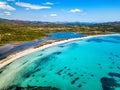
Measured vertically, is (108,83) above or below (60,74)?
above

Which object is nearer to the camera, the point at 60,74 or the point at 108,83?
the point at 108,83

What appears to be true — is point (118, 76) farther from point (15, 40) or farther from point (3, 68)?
point (15, 40)

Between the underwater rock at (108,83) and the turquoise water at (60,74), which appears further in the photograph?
the turquoise water at (60,74)

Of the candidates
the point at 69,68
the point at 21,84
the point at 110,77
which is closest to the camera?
the point at 21,84

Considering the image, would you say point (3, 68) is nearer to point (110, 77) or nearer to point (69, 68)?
point (69, 68)

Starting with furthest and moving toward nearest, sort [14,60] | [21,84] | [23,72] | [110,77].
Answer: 1. [14,60]
2. [23,72]
3. [110,77]
4. [21,84]

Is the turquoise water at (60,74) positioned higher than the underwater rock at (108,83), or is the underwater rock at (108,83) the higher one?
the underwater rock at (108,83)

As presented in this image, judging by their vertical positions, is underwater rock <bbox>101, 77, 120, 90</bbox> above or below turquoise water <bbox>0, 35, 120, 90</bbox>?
above

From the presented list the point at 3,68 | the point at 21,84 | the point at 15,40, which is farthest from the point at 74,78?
the point at 15,40

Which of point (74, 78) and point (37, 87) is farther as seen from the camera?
point (74, 78)

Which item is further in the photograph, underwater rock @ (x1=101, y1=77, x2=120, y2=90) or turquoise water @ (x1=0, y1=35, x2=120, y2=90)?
turquoise water @ (x1=0, y1=35, x2=120, y2=90)
